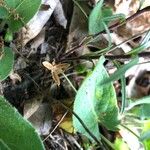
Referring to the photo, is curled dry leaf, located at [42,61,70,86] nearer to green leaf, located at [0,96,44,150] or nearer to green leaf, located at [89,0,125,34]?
green leaf, located at [89,0,125,34]

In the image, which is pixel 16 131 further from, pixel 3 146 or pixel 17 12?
pixel 17 12

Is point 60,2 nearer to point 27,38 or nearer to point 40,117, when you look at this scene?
point 27,38

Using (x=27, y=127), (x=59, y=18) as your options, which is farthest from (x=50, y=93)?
(x=27, y=127)

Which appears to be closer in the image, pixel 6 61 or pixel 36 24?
pixel 6 61

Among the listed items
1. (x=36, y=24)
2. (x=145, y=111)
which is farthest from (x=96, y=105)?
(x=36, y=24)

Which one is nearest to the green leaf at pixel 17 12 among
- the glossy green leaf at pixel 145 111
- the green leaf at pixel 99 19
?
the green leaf at pixel 99 19

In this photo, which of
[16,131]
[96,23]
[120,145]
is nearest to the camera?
[16,131]

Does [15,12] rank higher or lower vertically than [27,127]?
higher
